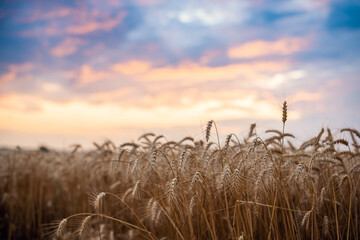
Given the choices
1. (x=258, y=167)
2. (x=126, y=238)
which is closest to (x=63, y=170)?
(x=126, y=238)

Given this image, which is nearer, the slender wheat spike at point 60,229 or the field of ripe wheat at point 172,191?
the slender wheat spike at point 60,229

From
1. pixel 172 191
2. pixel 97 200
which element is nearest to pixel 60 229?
pixel 97 200

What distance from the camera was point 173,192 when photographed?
7.34 feet

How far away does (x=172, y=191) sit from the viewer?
224cm

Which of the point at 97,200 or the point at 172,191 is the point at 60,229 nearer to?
the point at 97,200

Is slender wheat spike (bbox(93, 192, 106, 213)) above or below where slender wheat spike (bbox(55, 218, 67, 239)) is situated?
above

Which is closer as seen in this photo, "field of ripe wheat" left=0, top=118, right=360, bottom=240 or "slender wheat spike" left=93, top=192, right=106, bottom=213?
"slender wheat spike" left=93, top=192, right=106, bottom=213

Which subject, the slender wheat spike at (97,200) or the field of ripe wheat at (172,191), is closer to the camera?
the slender wheat spike at (97,200)

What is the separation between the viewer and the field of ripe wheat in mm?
3088

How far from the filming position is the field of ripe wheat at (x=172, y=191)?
10.1 ft

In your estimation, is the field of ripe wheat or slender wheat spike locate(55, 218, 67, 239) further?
the field of ripe wheat

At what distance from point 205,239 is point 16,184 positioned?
639cm

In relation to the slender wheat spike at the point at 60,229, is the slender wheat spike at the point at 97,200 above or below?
above

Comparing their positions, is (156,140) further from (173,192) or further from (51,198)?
(51,198)
